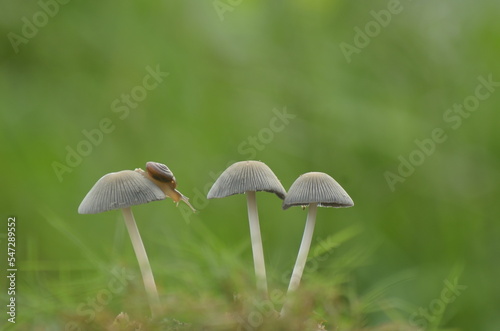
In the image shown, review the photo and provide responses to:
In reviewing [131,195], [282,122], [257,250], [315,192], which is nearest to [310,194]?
[315,192]

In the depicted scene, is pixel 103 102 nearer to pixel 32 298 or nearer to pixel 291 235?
pixel 291 235

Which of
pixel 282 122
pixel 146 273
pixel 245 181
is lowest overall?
pixel 146 273

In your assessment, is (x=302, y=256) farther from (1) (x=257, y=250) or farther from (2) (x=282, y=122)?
(2) (x=282, y=122)

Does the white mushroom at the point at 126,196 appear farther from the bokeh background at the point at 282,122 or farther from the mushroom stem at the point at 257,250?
the bokeh background at the point at 282,122

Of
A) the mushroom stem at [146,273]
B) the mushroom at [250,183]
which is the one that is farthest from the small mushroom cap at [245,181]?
the mushroom stem at [146,273]

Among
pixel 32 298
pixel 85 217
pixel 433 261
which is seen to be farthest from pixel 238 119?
pixel 32 298

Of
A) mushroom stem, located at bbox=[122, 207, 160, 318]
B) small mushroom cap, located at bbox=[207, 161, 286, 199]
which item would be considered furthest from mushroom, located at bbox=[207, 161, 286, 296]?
mushroom stem, located at bbox=[122, 207, 160, 318]
